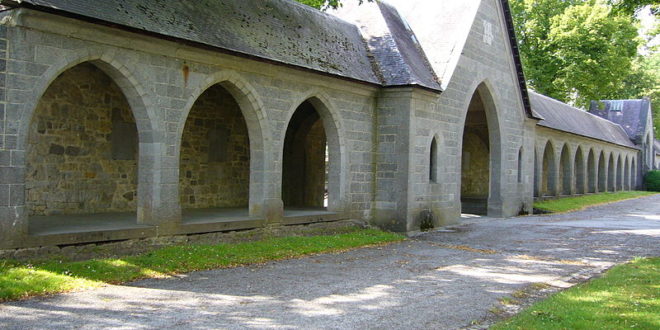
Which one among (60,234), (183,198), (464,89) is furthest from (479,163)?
(60,234)

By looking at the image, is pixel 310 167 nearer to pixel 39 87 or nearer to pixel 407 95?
pixel 407 95

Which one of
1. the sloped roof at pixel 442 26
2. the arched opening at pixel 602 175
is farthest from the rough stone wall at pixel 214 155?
the arched opening at pixel 602 175

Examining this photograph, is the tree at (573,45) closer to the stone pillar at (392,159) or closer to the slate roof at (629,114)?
the slate roof at (629,114)

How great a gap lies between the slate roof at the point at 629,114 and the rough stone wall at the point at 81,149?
1771 inches

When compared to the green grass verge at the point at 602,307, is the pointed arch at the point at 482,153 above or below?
above

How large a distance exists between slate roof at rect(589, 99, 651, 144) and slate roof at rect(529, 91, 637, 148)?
1189 mm

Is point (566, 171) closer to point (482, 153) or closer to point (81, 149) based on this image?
point (482, 153)

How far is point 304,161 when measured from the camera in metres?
17.7

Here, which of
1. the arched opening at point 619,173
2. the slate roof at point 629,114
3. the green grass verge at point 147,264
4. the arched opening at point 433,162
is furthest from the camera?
the slate roof at point 629,114

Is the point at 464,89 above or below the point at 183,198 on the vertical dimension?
above

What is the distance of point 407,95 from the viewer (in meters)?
15.0

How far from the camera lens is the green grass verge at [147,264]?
7.53 meters

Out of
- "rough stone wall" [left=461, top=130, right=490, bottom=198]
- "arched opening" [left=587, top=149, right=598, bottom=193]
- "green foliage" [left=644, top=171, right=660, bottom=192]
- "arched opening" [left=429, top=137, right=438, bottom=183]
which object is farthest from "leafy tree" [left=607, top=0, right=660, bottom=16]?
"green foliage" [left=644, top=171, right=660, bottom=192]

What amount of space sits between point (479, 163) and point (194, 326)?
2287 cm
